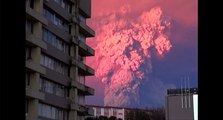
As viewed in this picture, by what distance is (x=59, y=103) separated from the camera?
62.1m

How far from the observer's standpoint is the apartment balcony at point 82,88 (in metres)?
66.7

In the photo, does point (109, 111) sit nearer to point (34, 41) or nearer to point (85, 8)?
point (85, 8)

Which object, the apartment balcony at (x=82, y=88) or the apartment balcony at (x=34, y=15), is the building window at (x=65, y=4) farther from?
the apartment balcony at (x=82, y=88)

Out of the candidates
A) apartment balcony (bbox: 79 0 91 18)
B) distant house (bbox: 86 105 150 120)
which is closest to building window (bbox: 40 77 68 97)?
apartment balcony (bbox: 79 0 91 18)

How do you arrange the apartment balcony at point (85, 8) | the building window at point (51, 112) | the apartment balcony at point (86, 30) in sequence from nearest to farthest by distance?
the building window at point (51, 112) < the apartment balcony at point (86, 30) < the apartment balcony at point (85, 8)

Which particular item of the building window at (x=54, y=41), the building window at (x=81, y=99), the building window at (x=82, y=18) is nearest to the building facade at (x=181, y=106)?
the building window at (x=81, y=99)

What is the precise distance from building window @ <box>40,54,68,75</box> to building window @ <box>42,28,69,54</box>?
175 cm

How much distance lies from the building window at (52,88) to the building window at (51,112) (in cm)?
170

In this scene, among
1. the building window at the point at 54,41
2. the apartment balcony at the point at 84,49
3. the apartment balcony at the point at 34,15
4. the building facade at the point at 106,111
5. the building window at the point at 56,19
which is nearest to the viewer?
the apartment balcony at the point at 34,15

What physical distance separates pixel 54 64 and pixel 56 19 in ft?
18.0

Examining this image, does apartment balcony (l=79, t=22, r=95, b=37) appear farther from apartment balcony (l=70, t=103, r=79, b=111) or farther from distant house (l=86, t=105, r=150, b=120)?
distant house (l=86, t=105, r=150, b=120)
